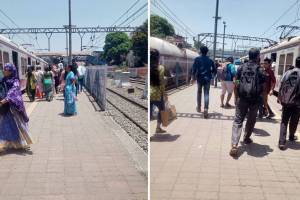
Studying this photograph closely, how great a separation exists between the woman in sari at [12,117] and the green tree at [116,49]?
1648cm

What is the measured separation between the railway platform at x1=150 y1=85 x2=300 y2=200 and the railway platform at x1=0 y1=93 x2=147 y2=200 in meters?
0.31

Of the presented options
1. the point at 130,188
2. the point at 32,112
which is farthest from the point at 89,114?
the point at 130,188

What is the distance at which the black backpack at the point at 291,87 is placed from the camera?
12.8 feet

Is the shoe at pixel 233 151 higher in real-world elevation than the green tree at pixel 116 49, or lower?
lower

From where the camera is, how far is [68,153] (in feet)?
14.4

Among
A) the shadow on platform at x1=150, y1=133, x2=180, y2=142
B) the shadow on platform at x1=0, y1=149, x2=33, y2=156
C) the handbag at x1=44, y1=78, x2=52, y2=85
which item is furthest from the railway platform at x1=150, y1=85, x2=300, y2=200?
the handbag at x1=44, y1=78, x2=52, y2=85

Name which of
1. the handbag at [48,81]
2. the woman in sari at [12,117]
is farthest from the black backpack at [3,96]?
the handbag at [48,81]

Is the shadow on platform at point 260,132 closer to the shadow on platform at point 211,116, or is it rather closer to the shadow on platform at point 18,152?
the shadow on platform at point 211,116

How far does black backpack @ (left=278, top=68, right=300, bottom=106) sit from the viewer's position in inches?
153

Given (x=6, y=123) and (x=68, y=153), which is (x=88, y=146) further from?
(x=6, y=123)

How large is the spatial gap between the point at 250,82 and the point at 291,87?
25.5 inches

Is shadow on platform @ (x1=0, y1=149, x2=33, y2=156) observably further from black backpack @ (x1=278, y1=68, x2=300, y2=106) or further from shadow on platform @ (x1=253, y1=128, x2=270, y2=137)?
black backpack @ (x1=278, y1=68, x2=300, y2=106)

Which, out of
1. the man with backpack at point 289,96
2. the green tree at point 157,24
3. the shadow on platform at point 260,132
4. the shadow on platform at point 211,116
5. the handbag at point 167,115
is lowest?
the shadow on platform at point 260,132

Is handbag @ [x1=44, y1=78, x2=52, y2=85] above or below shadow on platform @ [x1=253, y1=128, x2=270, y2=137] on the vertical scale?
above
